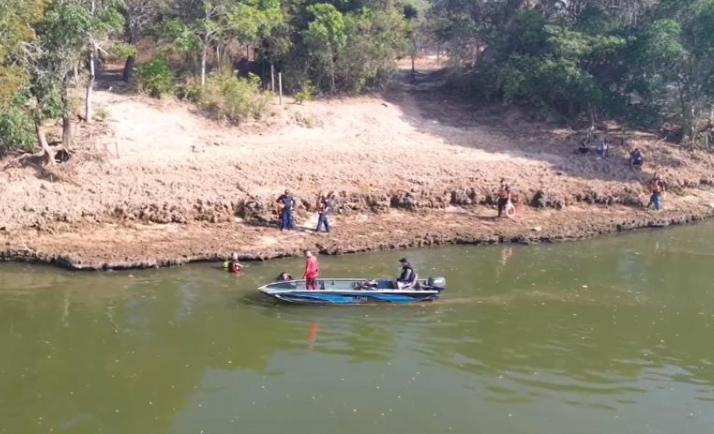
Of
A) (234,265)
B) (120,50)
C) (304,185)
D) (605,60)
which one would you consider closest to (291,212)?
(304,185)

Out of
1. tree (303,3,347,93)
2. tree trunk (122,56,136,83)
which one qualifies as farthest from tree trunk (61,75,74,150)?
tree (303,3,347,93)

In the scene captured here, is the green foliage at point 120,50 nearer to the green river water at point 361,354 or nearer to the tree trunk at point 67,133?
the tree trunk at point 67,133

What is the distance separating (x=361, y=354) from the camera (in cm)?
1606

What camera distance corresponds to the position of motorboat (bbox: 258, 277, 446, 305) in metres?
18.2

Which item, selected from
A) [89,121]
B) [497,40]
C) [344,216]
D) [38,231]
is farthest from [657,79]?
[38,231]

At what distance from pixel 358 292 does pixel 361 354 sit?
2.45 metres

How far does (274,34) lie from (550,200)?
553 inches

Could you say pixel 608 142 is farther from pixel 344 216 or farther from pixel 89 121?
pixel 89 121

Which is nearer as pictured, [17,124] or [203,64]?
[17,124]

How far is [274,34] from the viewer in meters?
32.6

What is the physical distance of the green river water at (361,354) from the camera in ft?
44.4

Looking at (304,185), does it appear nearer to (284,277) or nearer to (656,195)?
(284,277)

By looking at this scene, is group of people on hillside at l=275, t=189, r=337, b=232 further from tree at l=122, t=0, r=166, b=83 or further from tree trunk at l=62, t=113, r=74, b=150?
tree at l=122, t=0, r=166, b=83

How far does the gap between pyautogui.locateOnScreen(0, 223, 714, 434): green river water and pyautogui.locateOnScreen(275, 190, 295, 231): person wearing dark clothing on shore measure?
215 centimetres
